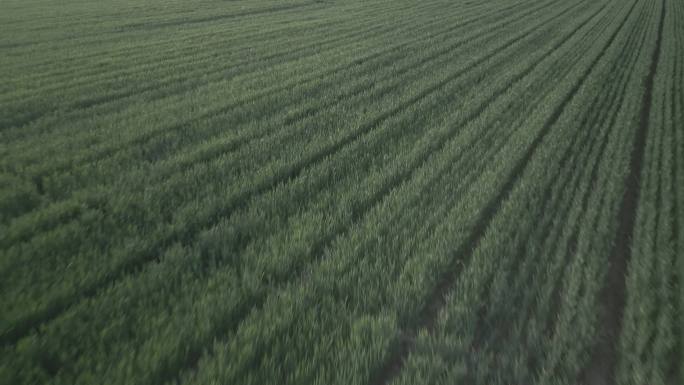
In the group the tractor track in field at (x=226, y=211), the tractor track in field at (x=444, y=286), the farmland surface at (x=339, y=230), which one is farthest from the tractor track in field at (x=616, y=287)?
the tractor track in field at (x=226, y=211)

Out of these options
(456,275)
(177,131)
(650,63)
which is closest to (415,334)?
(456,275)

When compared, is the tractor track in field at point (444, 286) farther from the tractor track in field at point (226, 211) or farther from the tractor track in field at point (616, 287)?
the tractor track in field at point (226, 211)

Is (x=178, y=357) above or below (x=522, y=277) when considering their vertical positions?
above

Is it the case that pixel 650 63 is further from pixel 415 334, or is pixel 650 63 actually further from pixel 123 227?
pixel 123 227

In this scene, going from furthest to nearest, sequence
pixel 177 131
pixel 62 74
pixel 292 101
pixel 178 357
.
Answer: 1. pixel 62 74
2. pixel 292 101
3. pixel 177 131
4. pixel 178 357

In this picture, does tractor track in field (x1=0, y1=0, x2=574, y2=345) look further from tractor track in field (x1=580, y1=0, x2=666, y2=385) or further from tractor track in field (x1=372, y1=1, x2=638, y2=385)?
tractor track in field (x1=580, y1=0, x2=666, y2=385)

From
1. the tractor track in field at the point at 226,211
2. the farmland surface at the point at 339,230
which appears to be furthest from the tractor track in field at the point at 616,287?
the tractor track in field at the point at 226,211

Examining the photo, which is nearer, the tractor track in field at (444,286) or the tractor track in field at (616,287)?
the tractor track in field at (444,286)
